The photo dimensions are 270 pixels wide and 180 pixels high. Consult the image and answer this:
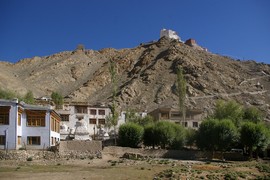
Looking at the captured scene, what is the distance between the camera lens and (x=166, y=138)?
165ft

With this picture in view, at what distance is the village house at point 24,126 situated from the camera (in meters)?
40.8

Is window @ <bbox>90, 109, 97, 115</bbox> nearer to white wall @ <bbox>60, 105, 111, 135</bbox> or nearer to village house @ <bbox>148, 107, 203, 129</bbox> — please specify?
white wall @ <bbox>60, 105, 111, 135</bbox>

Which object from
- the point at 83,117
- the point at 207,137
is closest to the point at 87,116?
the point at 83,117

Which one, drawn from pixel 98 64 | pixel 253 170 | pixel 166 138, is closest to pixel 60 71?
pixel 98 64

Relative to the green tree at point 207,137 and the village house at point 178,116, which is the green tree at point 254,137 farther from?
the village house at point 178,116

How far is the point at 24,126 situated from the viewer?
143 feet

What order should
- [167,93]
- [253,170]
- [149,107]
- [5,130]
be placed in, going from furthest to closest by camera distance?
[167,93], [149,107], [5,130], [253,170]

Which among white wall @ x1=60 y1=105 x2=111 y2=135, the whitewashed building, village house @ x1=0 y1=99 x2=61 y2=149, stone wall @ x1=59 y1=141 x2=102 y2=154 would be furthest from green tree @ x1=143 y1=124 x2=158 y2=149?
the whitewashed building

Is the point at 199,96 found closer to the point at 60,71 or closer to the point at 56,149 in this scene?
the point at 60,71

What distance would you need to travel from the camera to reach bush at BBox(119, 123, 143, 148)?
1961 inches

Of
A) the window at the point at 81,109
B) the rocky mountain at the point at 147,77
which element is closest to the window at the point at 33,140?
the window at the point at 81,109

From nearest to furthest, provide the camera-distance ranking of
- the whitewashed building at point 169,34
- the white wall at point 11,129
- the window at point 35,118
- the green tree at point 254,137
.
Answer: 1. the white wall at point 11,129
2. the window at point 35,118
3. the green tree at point 254,137
4. the whitewashed building at point 169,34

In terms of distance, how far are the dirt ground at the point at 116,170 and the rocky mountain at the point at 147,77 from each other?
57.1 metres

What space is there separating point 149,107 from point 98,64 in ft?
182
